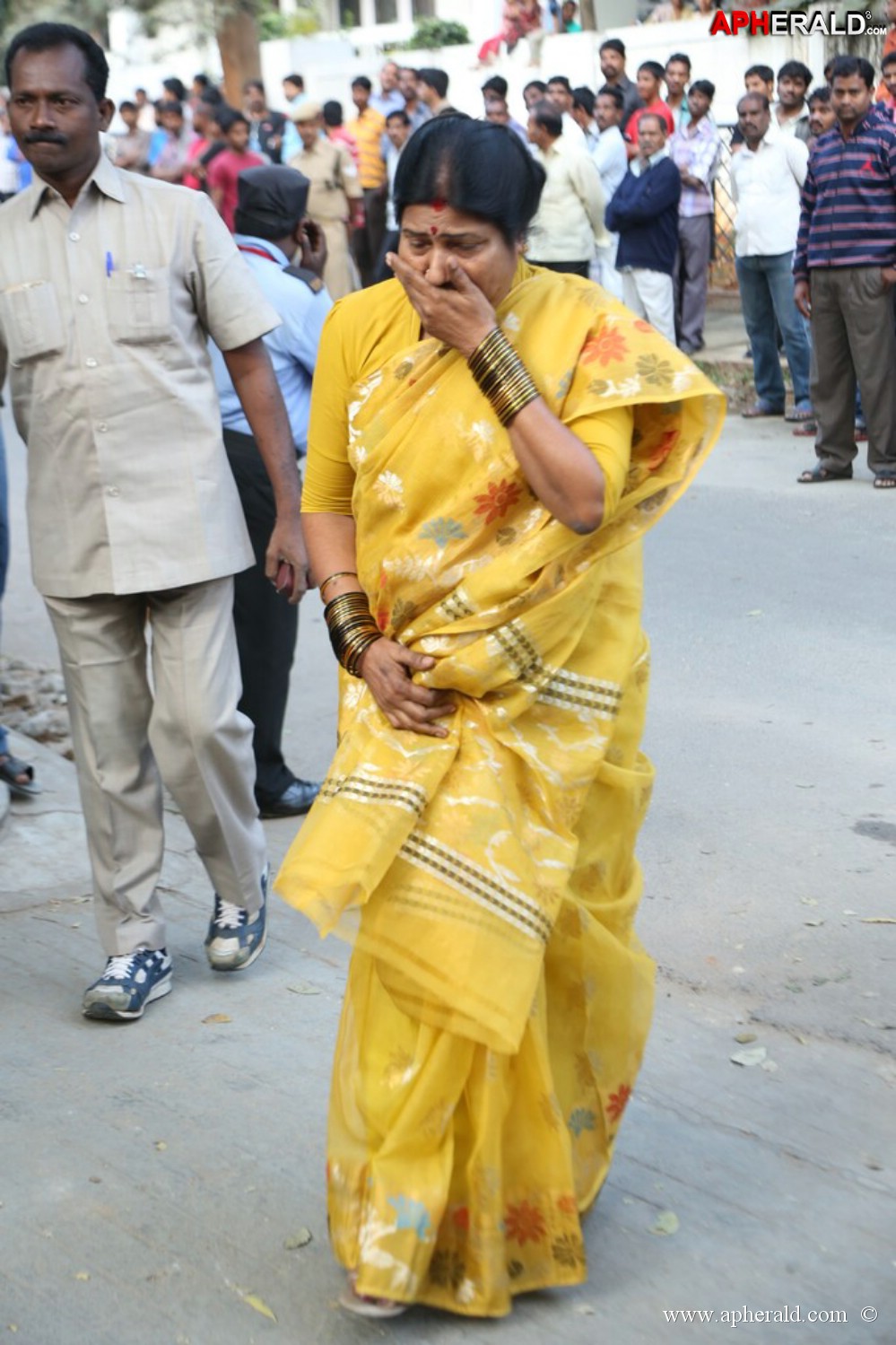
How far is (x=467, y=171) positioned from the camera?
100 inches

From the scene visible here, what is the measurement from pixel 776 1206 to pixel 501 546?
133 cm

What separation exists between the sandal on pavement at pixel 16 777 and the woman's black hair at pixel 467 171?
11.1 feet

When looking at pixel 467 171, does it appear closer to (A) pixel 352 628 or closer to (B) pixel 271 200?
(A) pixel 352 628

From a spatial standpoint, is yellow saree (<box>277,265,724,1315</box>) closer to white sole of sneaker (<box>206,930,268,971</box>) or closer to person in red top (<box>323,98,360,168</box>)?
white sole of sneaker (<box>206,930,268,971</box>)

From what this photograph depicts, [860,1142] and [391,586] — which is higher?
[391,586]

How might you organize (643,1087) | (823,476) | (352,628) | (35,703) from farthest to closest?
(823,476) → (35,703) → (643,1087) → (352,628)

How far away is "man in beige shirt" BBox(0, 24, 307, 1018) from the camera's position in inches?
153

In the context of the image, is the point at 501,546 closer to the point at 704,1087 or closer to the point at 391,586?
Answer: the point at 391,586

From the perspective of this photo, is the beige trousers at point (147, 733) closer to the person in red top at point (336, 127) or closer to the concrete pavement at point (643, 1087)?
the concrete pavement at point (643, 1087)

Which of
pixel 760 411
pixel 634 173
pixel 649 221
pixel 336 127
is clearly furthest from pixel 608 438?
pixel 336 127

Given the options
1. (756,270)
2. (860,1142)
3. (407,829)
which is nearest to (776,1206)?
(860,1142)

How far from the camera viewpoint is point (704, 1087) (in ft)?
11.8

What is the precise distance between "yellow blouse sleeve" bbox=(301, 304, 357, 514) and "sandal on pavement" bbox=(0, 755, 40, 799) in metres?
2.83

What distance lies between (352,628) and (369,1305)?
3.55 feet
